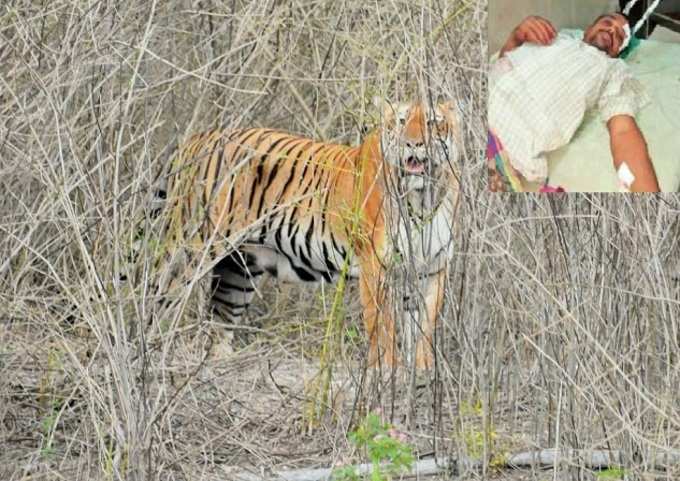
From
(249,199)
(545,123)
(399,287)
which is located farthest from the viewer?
(249,199)

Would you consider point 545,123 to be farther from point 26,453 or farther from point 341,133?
point 341,133

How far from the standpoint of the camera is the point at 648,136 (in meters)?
4.81

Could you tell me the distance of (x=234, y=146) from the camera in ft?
22.6

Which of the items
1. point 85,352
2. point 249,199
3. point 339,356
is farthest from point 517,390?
point 249,199

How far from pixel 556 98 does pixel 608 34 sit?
0.79 feet

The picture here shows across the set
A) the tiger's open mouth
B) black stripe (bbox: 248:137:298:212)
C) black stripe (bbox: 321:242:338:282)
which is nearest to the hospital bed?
the tiger's open mouth

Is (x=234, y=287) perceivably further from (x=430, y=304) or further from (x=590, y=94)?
(x=590, y=94)

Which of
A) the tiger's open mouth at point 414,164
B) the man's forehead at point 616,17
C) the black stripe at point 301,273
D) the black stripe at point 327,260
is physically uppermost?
the man's forehead at point 616,17

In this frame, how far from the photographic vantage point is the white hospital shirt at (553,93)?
4.84 m

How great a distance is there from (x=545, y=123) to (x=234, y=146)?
2.26 m

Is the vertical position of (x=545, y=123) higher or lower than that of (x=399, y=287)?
higher

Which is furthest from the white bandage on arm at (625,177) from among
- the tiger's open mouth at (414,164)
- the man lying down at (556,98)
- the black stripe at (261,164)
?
the black stripe at (261,164)

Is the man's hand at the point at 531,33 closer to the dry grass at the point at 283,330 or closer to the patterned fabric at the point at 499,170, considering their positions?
the dry grass at the point at 283,330

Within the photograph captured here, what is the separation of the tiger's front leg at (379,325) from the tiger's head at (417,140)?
1.17 ft
